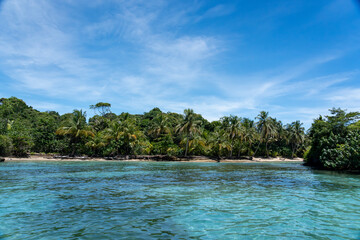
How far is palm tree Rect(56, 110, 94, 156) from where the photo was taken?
4772cm

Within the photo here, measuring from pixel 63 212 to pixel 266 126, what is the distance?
187 feet

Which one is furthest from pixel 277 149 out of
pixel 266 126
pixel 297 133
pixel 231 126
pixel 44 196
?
pixel 44 196

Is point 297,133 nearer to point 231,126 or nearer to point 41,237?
point 231,126

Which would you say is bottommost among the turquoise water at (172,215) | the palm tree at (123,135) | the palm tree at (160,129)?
the turquoise water at (172,215)

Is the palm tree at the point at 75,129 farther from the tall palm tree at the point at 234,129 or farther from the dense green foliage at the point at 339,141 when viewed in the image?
the dense green foliage at the point at 339,141

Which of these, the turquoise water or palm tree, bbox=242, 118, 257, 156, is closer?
the turquoise water

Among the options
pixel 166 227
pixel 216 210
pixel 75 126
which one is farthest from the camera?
pixel 75 126

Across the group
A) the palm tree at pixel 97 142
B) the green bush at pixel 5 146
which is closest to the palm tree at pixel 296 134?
the palm tree at pixel 97 142

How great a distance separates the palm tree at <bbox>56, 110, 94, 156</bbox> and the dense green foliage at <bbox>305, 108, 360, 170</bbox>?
42.7 m

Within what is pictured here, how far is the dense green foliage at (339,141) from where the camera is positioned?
2630 centimetres

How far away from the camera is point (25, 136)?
137 feet

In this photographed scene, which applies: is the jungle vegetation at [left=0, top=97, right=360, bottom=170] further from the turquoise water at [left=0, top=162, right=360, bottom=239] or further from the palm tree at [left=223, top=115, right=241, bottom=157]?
the turquoise water at [left=0, top=162, right=360, bottom=239]

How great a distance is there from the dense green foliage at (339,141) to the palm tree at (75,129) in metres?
42.7

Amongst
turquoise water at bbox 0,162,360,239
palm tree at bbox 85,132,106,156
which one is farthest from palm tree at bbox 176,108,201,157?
turquoise water at bbox 0,162,360,239
